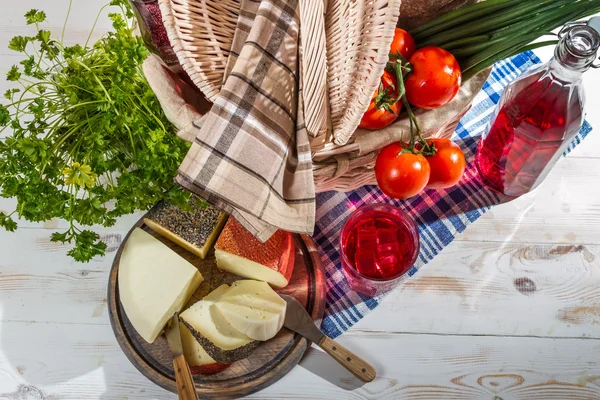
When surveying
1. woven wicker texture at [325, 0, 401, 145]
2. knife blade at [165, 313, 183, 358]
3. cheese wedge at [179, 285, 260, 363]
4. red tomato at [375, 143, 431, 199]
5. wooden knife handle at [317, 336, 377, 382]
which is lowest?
knife blade at [165, 313, 183, 358]

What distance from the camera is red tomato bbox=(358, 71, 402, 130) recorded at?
81cm

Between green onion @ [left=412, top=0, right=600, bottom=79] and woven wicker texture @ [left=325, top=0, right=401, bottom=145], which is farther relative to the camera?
green onion @ [left=412, top=0, right=600, bottom=79]

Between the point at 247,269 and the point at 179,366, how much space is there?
0.66 feet

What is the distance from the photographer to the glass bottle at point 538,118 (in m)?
0.76

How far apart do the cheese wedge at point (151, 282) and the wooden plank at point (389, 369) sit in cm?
14

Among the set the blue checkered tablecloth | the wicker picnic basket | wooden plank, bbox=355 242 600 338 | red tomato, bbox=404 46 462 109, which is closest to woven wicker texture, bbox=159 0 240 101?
the wicker picnic basket

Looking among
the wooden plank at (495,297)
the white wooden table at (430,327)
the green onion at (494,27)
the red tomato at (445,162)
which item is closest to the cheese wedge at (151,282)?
the white wooden table at (430,327)

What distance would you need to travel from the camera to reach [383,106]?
0.82 metres

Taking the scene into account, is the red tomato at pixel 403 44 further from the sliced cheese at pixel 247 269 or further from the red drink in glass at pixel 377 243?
the sliced cheese at pixel 247 269

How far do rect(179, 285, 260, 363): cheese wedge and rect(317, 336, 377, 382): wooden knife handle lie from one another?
0.42 ft

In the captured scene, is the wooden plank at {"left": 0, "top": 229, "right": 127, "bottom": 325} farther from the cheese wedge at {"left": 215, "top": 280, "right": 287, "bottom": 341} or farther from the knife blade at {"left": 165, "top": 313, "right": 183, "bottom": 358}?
the cheese wedge at {"left": 215, "top": 280, "right": 287, "bottom": 341}

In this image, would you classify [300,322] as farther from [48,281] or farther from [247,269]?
[48,281]

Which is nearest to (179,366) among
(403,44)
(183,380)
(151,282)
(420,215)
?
(183,380)

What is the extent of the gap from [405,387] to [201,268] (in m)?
0.46
